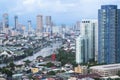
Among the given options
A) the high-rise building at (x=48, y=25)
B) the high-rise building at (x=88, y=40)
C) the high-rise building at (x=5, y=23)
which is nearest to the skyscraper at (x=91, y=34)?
the high-rise building at (x=88, y=40)

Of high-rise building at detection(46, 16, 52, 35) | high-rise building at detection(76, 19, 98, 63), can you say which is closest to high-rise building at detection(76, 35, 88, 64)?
high-rise building at detection(76, 19, 98, 63)

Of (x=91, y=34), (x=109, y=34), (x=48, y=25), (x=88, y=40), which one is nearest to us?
(x=109, y=34)

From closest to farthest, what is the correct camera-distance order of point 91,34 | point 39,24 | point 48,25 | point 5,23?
1. point 91,34
2. point 5,23
3. point 39,24
4. point 48,25

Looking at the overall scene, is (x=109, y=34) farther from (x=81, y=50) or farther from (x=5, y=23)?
(x=5, y=23)

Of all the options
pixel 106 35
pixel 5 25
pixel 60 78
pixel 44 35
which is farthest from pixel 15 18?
pixel 60 78

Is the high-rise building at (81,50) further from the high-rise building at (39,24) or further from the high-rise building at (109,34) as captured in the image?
the high-rise building at (39,24)

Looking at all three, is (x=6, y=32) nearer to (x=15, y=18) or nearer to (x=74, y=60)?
(x=15, y=18)

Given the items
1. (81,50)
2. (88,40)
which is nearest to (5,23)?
(88,40)
